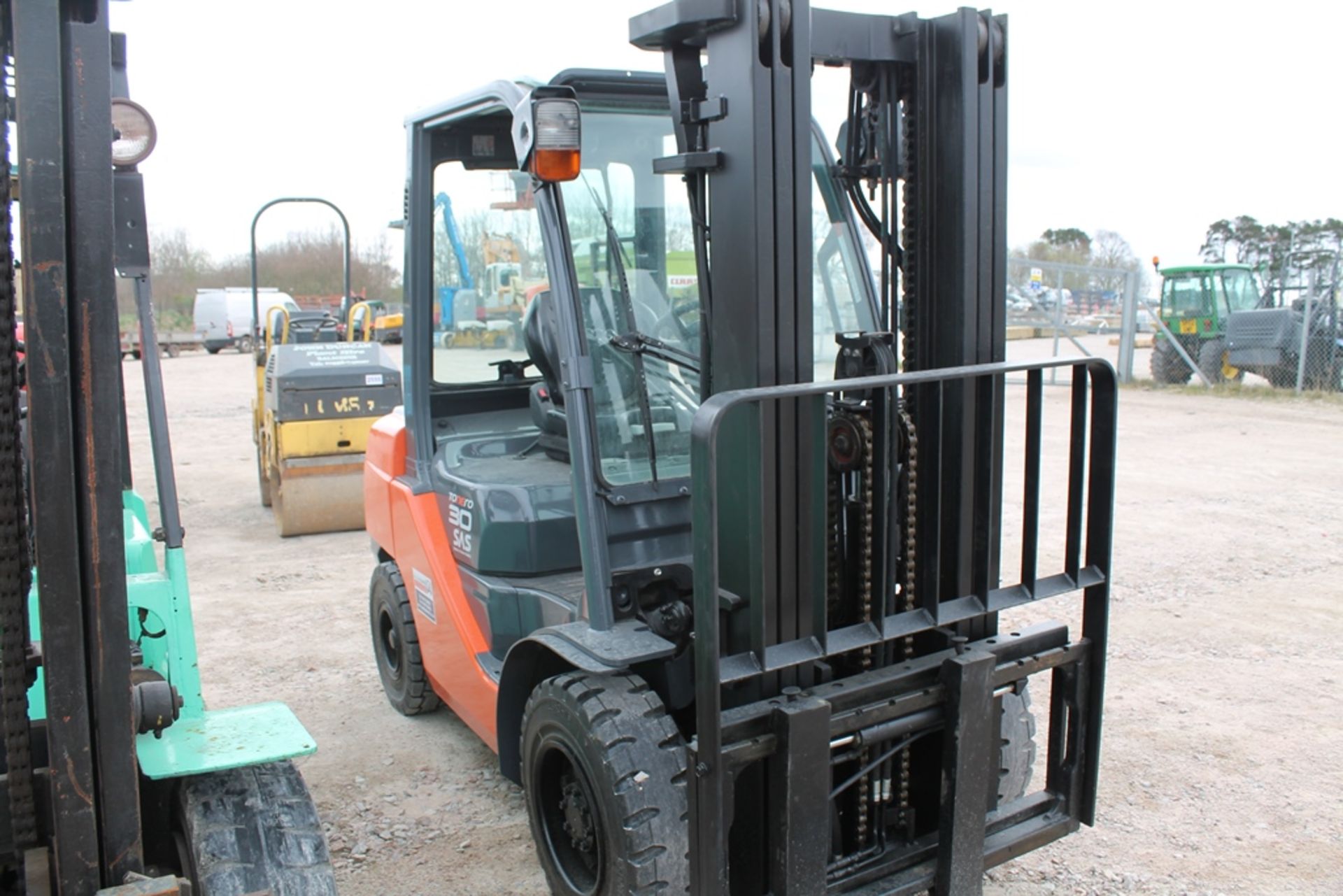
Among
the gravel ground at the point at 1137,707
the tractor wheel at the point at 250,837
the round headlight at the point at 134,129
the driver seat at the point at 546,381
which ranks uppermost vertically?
the round headlight at the point at 134,129

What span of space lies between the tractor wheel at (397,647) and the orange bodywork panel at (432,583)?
0.07 metres

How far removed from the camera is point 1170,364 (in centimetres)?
1967

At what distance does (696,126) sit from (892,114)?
55 centimetres

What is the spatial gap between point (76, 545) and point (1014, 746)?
97.0 inches

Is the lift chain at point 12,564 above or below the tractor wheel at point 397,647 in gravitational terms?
above

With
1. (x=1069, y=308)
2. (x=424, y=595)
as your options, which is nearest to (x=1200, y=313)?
(x=1069, y=308)

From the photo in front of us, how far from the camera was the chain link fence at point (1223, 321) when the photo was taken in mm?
17406

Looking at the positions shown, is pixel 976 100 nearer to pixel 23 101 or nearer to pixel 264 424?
pixel 23 101

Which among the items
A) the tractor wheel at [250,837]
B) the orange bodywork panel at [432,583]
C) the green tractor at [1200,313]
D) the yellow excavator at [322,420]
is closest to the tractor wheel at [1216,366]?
the green tractor at [1200,313]

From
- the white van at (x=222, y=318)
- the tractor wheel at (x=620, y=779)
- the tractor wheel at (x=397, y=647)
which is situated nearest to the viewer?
the tractor wheel at (x=620, y=779)

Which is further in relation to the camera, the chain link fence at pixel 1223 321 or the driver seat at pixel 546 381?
the chain link fence at pixel 1223 321

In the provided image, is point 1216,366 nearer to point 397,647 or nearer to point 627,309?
point 397,647

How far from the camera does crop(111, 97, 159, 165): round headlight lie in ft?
8.26

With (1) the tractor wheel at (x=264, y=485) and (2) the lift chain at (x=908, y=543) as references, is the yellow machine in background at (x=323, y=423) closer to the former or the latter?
(1) the tractor wheel at (x=264, y=485)
